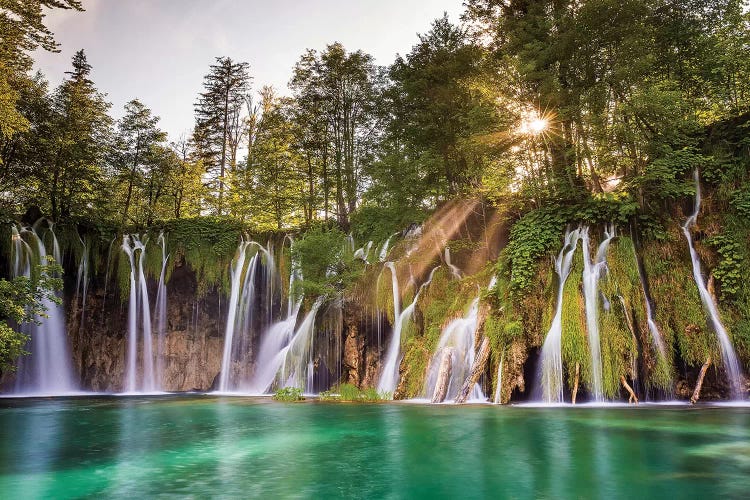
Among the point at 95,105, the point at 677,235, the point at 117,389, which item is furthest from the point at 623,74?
the point at 95,105

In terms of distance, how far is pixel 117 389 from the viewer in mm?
21391

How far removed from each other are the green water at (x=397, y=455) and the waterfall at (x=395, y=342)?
382cm

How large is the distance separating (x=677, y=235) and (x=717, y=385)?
384 cm

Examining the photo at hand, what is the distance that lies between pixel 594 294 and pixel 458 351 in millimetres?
3793

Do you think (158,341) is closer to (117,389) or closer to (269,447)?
(117,389)

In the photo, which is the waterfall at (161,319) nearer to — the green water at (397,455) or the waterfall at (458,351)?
the green water at (397,455)

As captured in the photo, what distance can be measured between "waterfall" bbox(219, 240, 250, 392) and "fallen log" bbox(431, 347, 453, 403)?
39.0 ft

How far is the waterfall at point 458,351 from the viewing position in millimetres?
12405

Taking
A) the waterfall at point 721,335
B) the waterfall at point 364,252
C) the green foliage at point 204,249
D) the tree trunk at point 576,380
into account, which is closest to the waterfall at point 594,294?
the tree trunk at point 576,380

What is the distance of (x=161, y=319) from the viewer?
72.5 ft

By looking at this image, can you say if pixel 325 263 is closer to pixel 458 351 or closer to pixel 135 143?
pixel 458 351

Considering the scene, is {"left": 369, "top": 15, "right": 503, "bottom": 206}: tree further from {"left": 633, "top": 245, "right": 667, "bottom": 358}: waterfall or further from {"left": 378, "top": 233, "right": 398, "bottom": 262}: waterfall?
{"left": 633, "top": 245, "right": 667, "bottom": 358}: waterfall

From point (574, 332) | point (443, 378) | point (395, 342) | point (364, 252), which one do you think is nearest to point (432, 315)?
point (395, 342)

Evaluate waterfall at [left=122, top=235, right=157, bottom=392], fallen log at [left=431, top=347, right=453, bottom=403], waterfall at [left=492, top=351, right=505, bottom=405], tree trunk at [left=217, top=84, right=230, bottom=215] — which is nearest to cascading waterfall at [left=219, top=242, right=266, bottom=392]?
waterfall at [left=122, top=235, right=157, bottom=392]
